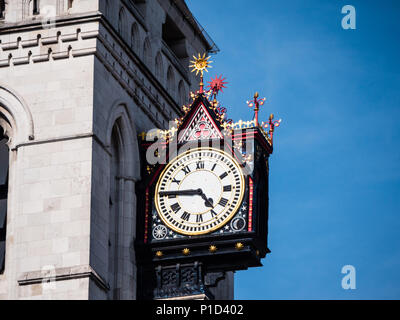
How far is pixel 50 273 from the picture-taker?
52188 mm

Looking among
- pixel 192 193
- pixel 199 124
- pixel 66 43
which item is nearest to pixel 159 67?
pixel 199 124

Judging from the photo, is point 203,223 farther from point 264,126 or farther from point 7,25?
point 7,25

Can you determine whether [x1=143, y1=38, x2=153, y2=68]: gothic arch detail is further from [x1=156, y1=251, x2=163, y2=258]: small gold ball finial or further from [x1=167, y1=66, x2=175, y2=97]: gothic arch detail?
[x1=156, y1=251, x2=163, y2=258]: small gold ball finial

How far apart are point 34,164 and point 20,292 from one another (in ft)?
11.2

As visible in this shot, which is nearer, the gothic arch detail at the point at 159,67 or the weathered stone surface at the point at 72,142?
the weathered stone surface at the point at 72,142

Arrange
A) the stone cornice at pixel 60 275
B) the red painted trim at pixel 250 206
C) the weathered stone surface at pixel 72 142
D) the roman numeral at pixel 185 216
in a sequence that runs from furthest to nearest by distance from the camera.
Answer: the roman numeral at pixel 185 216
the red painted trim at pixel 250 206
the weathered stone surface at pixel 72 142
the stone cornice at pixel 60 275

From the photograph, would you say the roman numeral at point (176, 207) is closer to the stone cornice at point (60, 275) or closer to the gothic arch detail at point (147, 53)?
the stone cornice at point (60, 275)

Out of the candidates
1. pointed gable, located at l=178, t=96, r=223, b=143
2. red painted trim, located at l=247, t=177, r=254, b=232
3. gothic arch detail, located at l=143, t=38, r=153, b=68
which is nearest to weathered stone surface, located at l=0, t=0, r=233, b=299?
gothic arch detail, located at l=143, t=38, r=153, b=68

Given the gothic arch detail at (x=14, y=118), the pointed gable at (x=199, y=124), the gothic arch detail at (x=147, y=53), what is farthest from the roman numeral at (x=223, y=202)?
the gothic arch detail at (x=147, y=53)

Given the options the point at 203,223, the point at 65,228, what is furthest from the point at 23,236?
the point at 203,223

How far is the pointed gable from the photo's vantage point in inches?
2172

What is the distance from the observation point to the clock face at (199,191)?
54188 millimetres

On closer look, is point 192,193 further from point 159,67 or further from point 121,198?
point 159,67

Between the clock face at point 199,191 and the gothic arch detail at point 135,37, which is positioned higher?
the gothic arch detail at point 135,37
